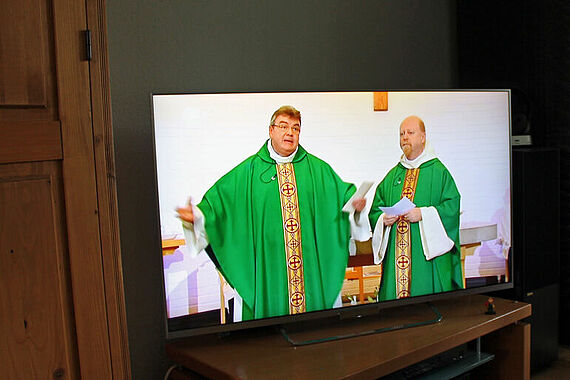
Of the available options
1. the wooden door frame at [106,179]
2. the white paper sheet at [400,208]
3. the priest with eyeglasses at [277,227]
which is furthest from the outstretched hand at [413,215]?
the wooden door frame at [106,179]

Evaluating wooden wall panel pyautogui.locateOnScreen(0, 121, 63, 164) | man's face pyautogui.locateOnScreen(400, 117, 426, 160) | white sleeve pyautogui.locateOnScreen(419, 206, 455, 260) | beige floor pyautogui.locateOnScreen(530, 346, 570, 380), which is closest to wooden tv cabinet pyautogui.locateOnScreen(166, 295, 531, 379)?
white sleeve pyautogui.locateOnScreen(419, 206, 455, 260)

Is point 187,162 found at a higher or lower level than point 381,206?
higher

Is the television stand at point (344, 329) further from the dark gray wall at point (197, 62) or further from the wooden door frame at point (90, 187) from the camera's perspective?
the wooden door frame at point (90, 187)

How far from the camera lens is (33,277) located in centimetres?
135

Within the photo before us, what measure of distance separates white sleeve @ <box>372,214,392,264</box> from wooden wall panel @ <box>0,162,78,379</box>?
1235 millimetres

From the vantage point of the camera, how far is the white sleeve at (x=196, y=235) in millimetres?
2037

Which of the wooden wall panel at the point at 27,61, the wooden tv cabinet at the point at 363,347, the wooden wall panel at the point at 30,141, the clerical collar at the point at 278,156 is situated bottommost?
the wooden tv cabinet at the point at 363,347

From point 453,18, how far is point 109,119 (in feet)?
7.94

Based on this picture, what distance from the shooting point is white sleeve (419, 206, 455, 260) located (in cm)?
242

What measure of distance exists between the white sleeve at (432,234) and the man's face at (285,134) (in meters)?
0.61

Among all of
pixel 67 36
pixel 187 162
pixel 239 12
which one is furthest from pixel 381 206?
pixel 67 36

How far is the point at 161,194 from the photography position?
2.00m

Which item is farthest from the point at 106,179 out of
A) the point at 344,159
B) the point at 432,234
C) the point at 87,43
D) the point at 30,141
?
the point at 432,234

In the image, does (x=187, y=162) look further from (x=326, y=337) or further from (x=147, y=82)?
(x=326, y=337)
